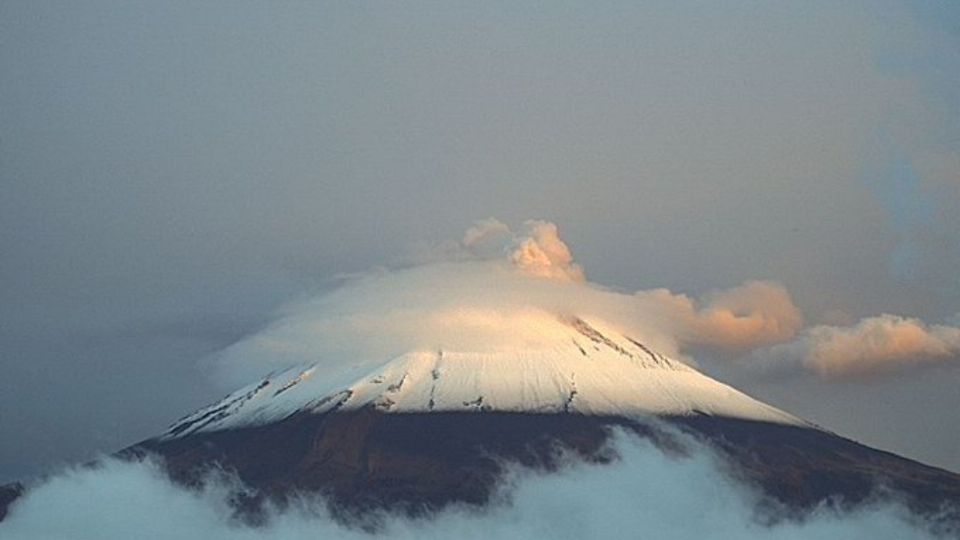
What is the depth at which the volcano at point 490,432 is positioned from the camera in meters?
151

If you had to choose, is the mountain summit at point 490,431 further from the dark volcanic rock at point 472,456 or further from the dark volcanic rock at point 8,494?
the dark volcanic rock at point 8,494

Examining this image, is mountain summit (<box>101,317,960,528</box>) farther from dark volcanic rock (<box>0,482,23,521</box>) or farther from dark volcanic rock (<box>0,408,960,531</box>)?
dark volcanic rock (<box>0,482,23,521</box>)

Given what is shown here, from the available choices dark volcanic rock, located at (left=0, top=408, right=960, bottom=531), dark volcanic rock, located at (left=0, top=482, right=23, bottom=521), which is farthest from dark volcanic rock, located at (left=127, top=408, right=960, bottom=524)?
dark volcanic rock, located at (left=0, top=482, right=23, bottom=521)

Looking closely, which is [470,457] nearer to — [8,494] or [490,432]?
[490,432]

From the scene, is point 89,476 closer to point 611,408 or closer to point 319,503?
point 319,503

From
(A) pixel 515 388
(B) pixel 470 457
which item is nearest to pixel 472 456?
(B) pixel 470 457

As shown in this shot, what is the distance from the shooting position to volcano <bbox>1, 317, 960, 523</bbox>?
15138 centimetres

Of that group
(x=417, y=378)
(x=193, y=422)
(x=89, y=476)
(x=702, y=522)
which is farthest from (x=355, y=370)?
(x=702, y=522)

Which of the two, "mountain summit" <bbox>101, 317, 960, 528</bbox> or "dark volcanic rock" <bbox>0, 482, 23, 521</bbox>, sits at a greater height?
"mountain summit" <bbox>101, 317, 960, 528</bbox>

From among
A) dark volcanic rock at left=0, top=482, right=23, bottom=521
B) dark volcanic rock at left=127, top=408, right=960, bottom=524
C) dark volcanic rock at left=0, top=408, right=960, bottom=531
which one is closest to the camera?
dark volcanic rock at left=0, top=408, right=960, bottom=531

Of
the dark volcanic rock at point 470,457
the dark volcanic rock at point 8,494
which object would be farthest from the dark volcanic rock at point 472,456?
the dark volcanic rock at point 8,494

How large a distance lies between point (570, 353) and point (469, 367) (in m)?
12.3

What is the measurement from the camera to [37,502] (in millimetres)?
165250

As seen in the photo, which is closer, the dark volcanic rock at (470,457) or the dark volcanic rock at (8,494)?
the dark volcanic rock at (470,457)
